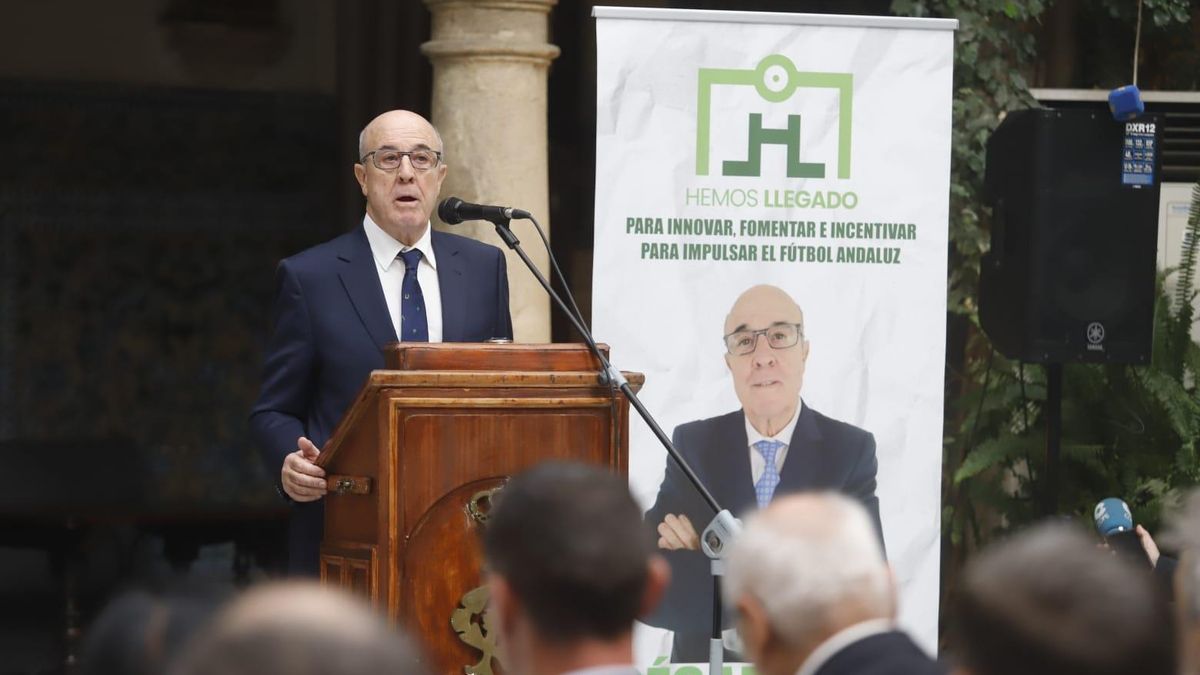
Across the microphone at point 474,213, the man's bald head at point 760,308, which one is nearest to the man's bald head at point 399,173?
the microphone at point 474,213

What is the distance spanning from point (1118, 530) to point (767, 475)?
101cm

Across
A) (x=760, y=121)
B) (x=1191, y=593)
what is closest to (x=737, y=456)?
(x=760, y=121)

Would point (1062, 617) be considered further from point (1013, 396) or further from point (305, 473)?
point (1013, 396)

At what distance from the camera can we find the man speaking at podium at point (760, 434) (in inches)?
211

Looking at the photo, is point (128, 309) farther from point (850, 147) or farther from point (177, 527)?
point (850, 147)

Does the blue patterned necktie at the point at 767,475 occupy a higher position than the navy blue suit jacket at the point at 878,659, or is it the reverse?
the navy blue suit jacket at the point at 878,659

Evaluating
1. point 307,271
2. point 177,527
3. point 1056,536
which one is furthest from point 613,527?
point 177,527

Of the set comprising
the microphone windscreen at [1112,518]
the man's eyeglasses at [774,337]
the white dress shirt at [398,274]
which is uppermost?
the white dress shirt at [398,274]

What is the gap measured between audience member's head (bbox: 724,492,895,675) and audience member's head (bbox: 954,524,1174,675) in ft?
0.80

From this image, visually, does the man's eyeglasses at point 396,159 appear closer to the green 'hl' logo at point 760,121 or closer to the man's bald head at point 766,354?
the green 'hl' logo at point 760,121

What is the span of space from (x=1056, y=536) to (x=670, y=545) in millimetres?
3471

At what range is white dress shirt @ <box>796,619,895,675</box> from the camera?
206cm

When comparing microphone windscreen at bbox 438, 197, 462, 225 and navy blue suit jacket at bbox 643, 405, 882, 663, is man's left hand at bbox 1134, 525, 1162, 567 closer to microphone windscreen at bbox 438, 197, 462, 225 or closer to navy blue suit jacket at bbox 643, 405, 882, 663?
navy blue suit jacket at bbox 643, 405, 882, 663

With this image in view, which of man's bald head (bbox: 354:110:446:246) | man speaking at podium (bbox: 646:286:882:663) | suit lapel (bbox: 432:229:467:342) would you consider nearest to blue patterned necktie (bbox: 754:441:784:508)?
man speaking at podium (bbox: 646:286:882:663)
